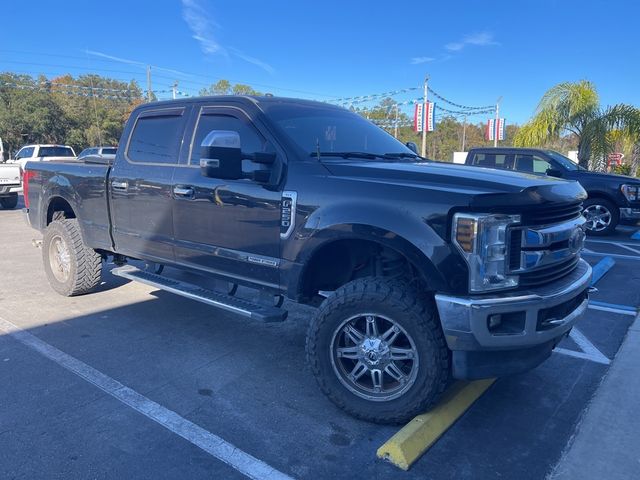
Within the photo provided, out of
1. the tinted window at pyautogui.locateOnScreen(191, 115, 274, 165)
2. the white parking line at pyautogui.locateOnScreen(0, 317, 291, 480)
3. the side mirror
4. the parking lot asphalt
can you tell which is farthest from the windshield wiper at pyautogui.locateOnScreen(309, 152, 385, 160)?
the white parking line at pyautogui.locateOnScreen(0, 317, 291, 480)

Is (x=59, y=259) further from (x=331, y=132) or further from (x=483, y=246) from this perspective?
(x=483, y=246)

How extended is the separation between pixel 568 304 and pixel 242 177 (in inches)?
93.9

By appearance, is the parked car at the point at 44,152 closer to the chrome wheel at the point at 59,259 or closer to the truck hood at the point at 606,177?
the chrome wheel at the point at 59,259

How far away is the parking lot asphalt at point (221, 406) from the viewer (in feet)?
8.87

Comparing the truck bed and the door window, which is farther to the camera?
the door window

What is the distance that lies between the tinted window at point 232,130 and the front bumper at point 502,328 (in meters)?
1.86

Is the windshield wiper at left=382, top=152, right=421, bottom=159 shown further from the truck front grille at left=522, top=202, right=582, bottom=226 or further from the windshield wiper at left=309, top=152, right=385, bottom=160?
the truck front grille at left=522, top=202, right=582, bottom=226

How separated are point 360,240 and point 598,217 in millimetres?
9172

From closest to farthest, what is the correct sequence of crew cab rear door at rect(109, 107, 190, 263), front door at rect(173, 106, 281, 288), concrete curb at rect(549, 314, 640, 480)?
concrete curb at rect(549, 314, 640, 480), front door at rect(173, 106, 281, 288), crew cab rear door at rect(109, 107, 190, 263)

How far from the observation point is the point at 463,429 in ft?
10.1

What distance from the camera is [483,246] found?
104 inches

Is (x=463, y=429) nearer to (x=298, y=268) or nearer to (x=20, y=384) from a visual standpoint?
(x=298, y=268)

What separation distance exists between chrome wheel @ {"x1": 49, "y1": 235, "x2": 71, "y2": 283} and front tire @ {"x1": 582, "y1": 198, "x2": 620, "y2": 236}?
9.72 meters

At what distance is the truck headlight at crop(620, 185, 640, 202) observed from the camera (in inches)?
393
